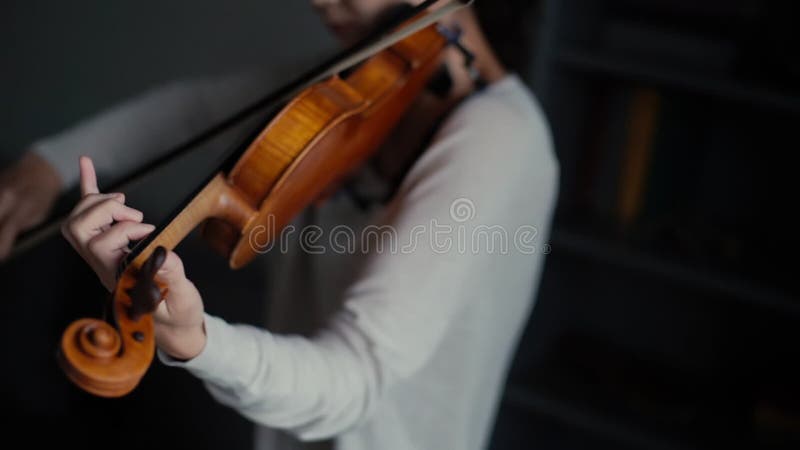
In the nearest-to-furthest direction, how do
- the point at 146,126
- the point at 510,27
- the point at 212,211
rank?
the point at 212,211 < the point at 146,126 < the point at 510,27

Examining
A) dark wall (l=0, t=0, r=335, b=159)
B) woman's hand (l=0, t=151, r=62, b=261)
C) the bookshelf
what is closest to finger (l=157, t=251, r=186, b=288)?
woman's hand (l=0, t=151, r=62, b=261)

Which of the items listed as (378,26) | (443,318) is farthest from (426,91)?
(443,318)

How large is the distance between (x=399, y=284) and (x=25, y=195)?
0.31 m

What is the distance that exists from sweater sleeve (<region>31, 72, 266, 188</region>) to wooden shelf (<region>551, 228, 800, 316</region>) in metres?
0.47

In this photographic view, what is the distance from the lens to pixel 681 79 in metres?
1.12

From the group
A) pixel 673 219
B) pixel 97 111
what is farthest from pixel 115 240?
pixel 673 219

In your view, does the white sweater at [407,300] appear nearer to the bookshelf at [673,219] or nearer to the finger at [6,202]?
the finger at [6,202]

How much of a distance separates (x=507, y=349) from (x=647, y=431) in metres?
0.41

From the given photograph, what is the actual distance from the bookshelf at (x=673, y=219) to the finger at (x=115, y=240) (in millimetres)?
767

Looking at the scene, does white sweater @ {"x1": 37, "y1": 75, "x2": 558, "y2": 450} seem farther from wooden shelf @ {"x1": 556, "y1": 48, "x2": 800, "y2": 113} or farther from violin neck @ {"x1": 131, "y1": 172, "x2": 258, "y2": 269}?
wooden shelf @ {"x1": 556, "y1": 48, "x2": 800, "y2": 113}

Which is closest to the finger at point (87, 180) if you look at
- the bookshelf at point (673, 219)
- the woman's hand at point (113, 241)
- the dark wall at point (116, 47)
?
the woman's hand at point (113, 241)

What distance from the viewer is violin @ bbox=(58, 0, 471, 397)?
1.52ft

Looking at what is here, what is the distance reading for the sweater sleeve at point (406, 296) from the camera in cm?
60

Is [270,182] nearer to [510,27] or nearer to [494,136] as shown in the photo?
[494,136]
